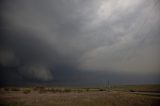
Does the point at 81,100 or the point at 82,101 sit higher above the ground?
the point at 81,100

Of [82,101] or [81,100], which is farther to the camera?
[81,100]

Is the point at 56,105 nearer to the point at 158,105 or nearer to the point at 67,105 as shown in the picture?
the point at 67,105

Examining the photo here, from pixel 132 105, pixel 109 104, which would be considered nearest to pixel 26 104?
pixel 109 104

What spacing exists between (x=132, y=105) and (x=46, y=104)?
10.5 metres

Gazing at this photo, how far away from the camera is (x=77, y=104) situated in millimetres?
24594

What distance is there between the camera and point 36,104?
24844 millimetres

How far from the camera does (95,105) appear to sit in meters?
24.6

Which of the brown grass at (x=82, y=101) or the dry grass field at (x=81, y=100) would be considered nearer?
the brown grass at (x=82, y=101)

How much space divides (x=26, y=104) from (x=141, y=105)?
1396 cm

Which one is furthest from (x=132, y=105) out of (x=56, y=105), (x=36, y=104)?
(x=36, y=104)

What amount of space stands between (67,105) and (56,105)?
139 centimetres

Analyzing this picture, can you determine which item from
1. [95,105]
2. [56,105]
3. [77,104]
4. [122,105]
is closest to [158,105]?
[122,105]

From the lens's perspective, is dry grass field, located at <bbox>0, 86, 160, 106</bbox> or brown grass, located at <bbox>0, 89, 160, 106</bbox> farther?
dry grass field, located at <bbox>0, 86, 160, 106</bbox>

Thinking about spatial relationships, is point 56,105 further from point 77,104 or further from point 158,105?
point 158,105
